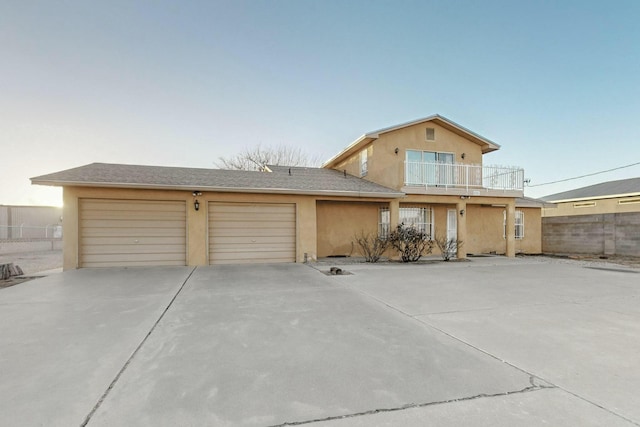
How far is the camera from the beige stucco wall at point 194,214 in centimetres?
941

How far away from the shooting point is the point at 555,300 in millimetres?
5734

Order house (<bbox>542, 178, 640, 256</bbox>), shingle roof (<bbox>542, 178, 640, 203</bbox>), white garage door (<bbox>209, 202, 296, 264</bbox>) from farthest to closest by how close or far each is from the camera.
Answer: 1. shingle roof (<bbox>542, 178, 640, 203</bbox>)
2. house (<bbox>542, 178, 640, 256</bbox>)
3. white garage door (<bbox>209, 202, 296, 264</bbox>)

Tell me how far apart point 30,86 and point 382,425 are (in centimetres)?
1438

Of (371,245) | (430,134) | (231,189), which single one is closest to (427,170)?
(430,134)

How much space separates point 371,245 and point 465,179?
5.17 m

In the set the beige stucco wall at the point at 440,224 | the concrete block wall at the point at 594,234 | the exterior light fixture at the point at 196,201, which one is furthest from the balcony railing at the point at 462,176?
the exterior light fixture at the point at 196,201

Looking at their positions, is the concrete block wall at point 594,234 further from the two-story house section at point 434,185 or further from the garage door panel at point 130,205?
the garage door panel at point 130,205

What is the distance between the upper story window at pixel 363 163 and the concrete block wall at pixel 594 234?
1109 centimetres

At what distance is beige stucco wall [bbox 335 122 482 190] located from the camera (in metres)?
13.0

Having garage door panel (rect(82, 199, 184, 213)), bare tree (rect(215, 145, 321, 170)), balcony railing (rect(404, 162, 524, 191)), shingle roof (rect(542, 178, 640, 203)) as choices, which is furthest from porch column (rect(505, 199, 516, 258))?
bare tree (rect(215, 145, 321, 170))

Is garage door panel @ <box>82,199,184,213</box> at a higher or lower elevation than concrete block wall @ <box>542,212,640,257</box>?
higher

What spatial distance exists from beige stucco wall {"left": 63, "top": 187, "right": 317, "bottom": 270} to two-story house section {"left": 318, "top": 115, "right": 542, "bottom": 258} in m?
1.46

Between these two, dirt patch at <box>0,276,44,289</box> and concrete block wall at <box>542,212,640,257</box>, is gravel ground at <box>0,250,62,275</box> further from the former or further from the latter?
concrete block wall at <box>542,212,640,257</box>

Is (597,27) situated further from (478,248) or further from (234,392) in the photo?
(234,392)
